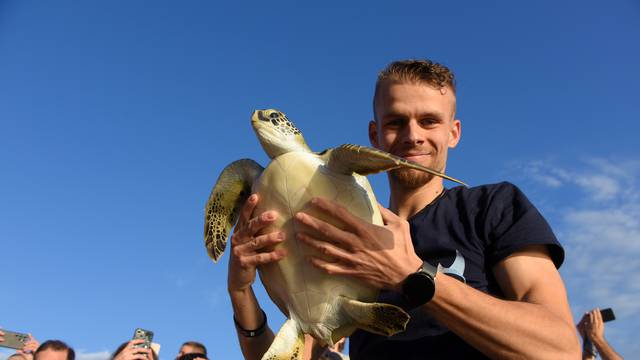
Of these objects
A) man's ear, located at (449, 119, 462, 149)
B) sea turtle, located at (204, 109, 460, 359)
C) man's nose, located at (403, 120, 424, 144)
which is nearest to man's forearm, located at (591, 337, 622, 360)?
man's ear, located at (449, 119, 462, 149)

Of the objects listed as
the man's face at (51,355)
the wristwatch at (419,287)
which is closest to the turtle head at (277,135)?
the wristwatch at (419,287)

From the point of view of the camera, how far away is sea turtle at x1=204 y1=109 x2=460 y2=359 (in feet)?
5.87

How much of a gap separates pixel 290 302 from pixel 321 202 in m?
0.43

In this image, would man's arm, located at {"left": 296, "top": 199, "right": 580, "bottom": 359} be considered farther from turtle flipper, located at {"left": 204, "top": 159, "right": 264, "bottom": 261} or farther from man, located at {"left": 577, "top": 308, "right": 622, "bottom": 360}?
man, located at {"left": 577, "top": 308, "right": 622, "bottom": 360}

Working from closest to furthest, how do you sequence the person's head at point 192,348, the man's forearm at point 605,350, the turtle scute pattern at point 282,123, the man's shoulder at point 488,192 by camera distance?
the man's shoulder at point 488,192, the turtle scute pattern at point 282,123, the man's forearm at point 605,350, the person's head at point 192,348

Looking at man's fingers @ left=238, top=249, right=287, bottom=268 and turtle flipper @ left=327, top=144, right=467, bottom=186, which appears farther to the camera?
man's fingers @ left=238, top=249, right=287, bottom=268

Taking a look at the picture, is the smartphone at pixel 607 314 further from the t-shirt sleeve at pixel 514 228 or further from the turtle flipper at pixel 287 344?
the turtle flipper at pixel 287 344

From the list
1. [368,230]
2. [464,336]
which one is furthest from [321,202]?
[464,336]

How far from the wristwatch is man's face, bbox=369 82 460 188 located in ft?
2.16

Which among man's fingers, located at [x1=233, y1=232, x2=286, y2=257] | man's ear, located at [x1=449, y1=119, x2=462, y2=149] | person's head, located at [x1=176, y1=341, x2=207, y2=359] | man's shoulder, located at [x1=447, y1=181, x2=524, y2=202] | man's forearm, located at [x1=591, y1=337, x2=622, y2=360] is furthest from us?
person's head, located at [x1=176, y1=341, x2=207, y2=359]

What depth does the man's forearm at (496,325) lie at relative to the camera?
1650 mm

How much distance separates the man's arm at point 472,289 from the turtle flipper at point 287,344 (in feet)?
1.11

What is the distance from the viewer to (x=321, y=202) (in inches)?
71.7

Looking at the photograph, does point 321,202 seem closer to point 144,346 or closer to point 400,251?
point 400,251
